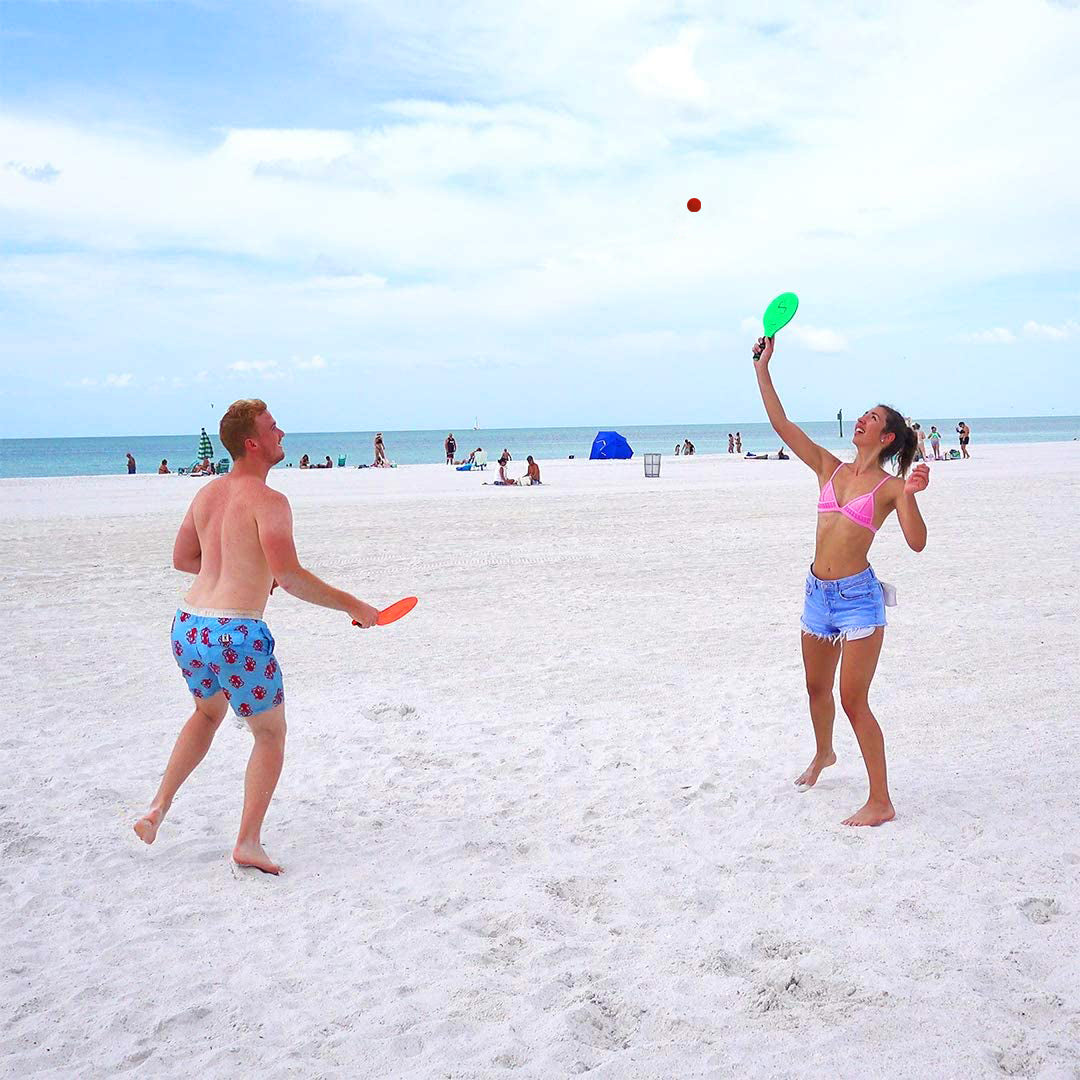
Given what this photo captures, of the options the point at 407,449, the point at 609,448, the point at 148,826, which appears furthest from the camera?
the point at 407,449

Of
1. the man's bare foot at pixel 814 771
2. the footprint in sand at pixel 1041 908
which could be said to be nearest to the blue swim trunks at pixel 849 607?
the man's bare foot at pixel 814 771

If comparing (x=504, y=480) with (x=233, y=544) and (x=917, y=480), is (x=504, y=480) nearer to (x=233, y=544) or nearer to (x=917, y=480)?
(x=917, y=480)

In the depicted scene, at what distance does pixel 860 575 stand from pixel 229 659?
247cm

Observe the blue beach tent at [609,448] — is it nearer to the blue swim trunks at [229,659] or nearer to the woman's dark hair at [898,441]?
the woman's dark hair at [898,441]

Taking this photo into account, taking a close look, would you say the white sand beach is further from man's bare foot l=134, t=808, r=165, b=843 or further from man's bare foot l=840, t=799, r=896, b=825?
man's bare foot l=134, t=808, r=165, b=843

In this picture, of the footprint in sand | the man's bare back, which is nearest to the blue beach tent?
the man's bare back

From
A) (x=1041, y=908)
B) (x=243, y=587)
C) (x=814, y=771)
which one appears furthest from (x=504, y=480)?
(x=1041, y=908)

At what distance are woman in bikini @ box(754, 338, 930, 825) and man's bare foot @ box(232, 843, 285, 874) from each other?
231 cm

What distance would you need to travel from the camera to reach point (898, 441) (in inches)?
165

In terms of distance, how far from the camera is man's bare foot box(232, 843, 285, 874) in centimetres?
382

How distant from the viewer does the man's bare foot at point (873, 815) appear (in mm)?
4176

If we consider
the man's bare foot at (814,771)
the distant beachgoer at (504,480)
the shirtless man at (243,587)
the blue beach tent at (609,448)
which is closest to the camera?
the shirtless man at (243,587)

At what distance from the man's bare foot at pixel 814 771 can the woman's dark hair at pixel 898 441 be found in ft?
4.40

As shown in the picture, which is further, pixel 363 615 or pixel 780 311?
pixel 780 311
